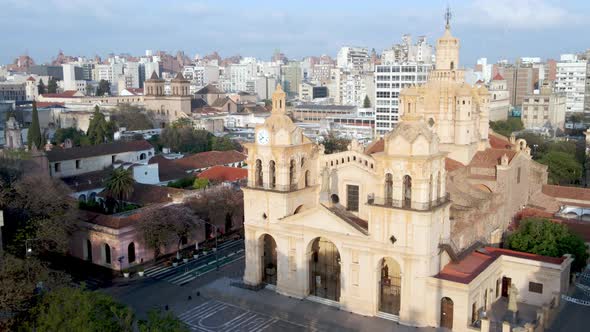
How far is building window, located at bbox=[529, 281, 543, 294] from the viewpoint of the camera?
30.3 metres

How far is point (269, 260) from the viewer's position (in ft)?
110

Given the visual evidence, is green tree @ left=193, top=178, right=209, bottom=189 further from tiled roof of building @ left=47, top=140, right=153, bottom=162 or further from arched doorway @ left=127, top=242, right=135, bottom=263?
tiled roof of building @ left=47, top=140, right=153, bottom=162

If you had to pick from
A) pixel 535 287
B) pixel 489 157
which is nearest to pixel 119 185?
pixel 489 157

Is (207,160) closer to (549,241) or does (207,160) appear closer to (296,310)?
(296,310)

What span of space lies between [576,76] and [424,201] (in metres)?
110

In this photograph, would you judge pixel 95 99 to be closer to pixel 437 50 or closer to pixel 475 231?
pixel 437 50

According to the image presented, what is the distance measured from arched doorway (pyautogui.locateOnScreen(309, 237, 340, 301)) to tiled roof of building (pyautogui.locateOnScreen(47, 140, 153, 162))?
31.6m

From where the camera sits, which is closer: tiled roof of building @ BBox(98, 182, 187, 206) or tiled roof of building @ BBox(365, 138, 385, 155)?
tiled roof of building @ BBox(365, 138, 385, 155)

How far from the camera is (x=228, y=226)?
44.1 meters

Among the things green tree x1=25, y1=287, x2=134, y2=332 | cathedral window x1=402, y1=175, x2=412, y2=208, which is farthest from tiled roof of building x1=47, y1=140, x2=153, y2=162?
cathedral window x1=402, y1=175, x2=412, y2=208

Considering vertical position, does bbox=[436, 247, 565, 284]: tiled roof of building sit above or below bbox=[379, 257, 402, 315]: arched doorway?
above

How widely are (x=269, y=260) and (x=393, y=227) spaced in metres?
8.89

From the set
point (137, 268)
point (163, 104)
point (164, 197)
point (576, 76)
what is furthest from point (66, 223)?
point (576, 76)

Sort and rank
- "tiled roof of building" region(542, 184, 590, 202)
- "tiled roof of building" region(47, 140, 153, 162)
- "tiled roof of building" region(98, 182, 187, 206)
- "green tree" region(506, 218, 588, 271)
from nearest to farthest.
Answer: "green tree" region(506, 218, 588, 271)
"tiled roof of building" region(98, 182, 187, 206)
"tiled roof of building" region(542, 184, 590, 202)
"tiled roof of building" region(47, 140, 153, 162)
